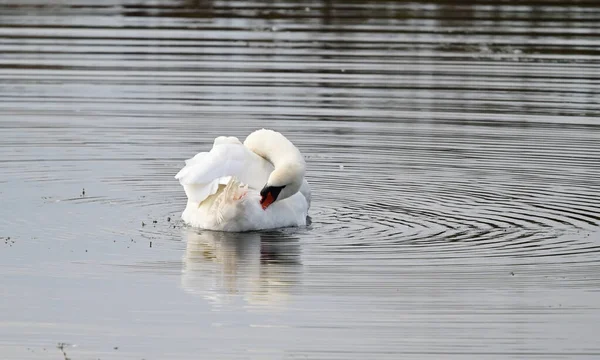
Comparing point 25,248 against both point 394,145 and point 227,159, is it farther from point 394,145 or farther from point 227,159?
point 394,145

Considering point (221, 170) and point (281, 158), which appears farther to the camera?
point (281, 158)

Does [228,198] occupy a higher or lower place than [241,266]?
higher

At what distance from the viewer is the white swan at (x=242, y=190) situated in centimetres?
1241

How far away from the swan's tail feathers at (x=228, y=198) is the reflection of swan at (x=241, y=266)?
7.3 inches

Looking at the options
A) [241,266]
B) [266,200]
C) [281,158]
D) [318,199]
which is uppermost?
[281,158]

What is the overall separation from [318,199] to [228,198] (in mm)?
2136

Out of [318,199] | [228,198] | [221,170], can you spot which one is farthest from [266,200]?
[318,199]

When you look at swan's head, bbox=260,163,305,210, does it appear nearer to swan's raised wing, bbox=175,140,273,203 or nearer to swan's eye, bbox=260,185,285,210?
swan's eye, bbox=260,185,285,210

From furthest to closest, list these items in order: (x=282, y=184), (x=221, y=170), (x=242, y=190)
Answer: (x=221, y=170) < (x=242, y=190) < (x=282, y=184)

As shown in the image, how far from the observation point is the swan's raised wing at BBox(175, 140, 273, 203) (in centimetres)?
1243

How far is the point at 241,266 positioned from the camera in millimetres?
11375

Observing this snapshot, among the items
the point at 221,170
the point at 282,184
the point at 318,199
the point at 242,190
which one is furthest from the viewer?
the point at 318,199

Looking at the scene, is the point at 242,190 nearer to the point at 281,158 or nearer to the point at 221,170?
the point at 221,170

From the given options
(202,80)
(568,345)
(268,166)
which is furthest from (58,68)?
(568,345)
